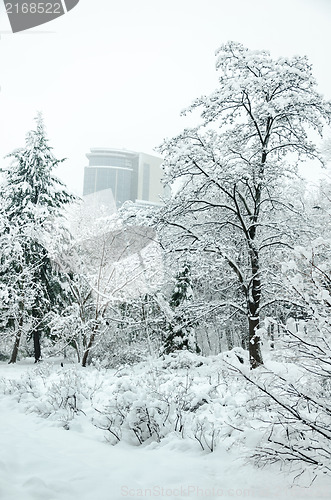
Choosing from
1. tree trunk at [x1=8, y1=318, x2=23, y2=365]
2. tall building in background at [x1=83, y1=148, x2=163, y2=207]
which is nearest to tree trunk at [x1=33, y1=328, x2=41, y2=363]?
tree trunk at [x1=8, y1=318, x2=23, y2=365]

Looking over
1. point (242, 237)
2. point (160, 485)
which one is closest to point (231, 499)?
point (160, 485)

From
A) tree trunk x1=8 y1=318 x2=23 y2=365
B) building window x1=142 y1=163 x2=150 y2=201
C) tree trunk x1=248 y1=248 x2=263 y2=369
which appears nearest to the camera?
tree trunk x1=248 y1=248 x2=263 y2=369

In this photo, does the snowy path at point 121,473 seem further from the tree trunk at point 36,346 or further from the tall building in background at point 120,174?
the tall building in background at point 120,174

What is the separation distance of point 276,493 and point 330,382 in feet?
3.79

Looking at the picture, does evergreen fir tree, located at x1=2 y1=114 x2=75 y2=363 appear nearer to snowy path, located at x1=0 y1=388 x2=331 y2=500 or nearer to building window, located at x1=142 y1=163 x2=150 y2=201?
snowy path, located at x1=0 y1=388 x2=331 y2=500

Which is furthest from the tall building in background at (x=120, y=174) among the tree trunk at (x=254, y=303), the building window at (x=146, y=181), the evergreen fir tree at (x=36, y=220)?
the tree trunk at (x=254, y=303)

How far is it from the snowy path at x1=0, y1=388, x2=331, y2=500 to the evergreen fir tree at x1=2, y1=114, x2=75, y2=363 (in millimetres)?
10929

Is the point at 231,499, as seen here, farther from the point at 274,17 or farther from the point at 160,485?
the point at 274,17

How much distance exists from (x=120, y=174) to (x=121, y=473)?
10185 centimetres

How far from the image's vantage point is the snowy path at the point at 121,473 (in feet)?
9.77

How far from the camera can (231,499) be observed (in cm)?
297

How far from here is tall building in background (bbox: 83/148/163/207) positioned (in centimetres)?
10050

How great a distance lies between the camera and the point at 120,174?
101m

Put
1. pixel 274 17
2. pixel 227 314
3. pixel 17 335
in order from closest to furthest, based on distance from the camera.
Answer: pixel 227 314 < pixel 17 335 < pixel 274 17
